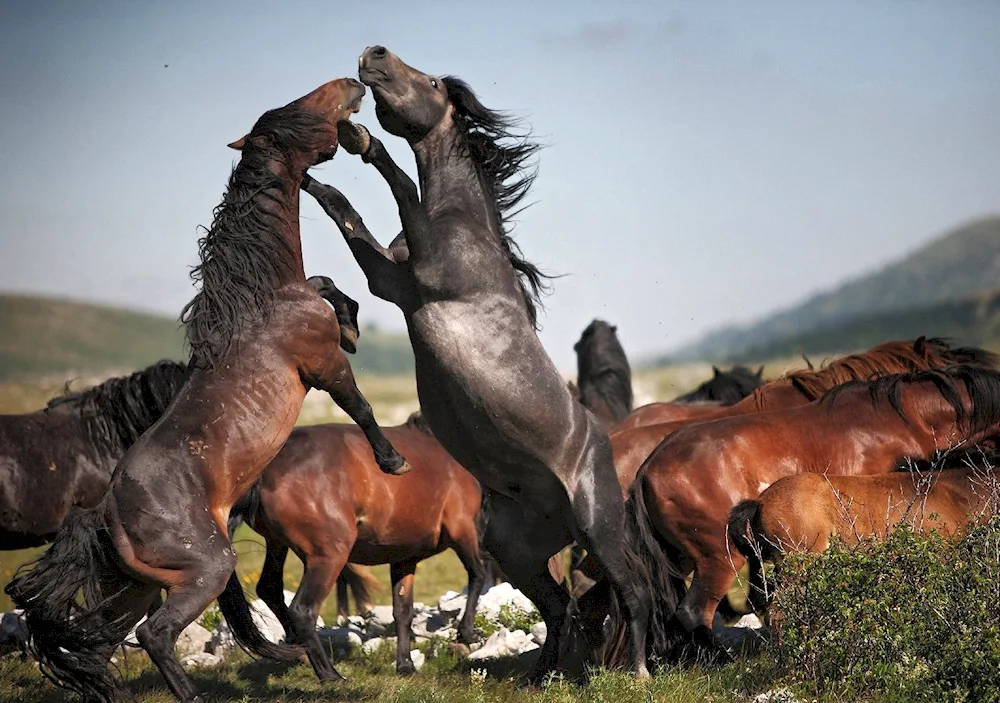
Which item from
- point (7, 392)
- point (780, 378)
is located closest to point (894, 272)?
point (7, 392)

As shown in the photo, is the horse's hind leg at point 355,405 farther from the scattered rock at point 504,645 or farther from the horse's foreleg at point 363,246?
the scattered rock at point 504,645

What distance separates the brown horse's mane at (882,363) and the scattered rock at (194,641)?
496cm

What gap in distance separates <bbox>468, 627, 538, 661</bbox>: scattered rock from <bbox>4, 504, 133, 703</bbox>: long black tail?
134 inches

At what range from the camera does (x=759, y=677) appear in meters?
6.58

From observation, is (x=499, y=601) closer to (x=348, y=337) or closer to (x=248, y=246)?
(x=348, y=337)

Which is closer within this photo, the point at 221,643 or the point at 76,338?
the point at 221,643

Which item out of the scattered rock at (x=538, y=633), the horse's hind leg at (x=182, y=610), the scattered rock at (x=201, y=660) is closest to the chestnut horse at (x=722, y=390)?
the scattered rock at (x=538, y=633)

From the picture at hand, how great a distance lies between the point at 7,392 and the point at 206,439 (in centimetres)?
4860

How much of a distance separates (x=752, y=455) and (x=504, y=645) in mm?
2623

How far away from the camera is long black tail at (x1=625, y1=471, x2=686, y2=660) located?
7.86 meters

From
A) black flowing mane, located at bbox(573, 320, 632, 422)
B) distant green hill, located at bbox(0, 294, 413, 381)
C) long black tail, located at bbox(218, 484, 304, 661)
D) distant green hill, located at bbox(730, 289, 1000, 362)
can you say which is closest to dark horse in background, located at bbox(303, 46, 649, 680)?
long black tail, located at bbox(218, 484, 304, 661)

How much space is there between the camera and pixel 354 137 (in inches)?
265

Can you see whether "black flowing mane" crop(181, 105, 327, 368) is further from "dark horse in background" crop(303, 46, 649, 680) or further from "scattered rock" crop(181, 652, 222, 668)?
"scattered rock" crop(181, 652, 222, 668)

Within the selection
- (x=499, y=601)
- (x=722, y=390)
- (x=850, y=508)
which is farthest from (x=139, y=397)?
(x=722, y=390)
